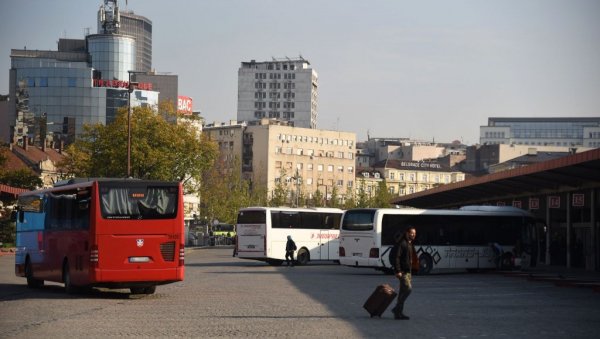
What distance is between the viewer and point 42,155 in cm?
12575

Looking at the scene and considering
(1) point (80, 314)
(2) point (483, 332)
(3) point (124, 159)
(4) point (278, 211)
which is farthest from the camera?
(3) point (124, 159)

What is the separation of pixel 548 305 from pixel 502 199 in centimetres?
3982

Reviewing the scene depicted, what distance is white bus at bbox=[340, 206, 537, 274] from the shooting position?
1725 inches

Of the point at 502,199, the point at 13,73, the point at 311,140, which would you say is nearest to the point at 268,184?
the point at 311,140

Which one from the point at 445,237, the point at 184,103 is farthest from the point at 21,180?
the point at 184,103

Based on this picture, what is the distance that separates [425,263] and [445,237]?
1.54m

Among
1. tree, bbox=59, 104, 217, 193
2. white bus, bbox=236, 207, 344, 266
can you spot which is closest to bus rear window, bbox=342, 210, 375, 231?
white bus, bbox=236, 207, 344, 266

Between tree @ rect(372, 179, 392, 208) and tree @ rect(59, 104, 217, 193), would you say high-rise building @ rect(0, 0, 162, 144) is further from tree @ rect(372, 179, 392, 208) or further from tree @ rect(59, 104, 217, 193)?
tree @ rect(59, 104, 217, 193)

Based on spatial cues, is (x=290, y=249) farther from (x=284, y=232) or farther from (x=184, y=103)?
(x=184, y=103)

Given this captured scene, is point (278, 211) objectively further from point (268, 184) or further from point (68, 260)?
point (268, 184)

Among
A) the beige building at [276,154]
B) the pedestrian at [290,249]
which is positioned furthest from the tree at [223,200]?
the pedestrian at [290,249]

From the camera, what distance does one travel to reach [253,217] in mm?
53844

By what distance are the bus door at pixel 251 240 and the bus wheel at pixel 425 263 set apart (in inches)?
400

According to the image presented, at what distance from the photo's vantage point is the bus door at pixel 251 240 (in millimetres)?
53219
